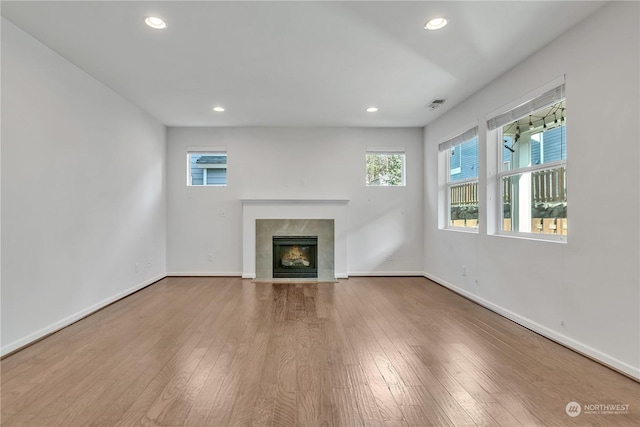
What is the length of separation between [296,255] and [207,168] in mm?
2239

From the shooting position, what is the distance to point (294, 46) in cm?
277

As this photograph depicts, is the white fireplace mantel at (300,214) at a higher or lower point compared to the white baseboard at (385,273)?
higher

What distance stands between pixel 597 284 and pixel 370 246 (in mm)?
3398

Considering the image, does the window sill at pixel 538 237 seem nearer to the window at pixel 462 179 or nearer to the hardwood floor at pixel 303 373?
the window at pixel 462 179

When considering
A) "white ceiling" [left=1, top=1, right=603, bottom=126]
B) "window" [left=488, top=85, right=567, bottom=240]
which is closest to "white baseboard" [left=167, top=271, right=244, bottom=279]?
"white ceiling" [left=1, top=1, right=603, bottom=126]

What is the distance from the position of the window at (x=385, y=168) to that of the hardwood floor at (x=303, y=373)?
2.72 m

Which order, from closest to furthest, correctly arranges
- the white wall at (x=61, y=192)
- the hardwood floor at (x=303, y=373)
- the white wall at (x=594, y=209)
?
the hardwood floor at (x=303, y=373) < the white wall at (x=594, y=209) < the white wall at (x=61, y=192)

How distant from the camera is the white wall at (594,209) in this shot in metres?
2.09

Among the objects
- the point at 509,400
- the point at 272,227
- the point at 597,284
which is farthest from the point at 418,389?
the point at 272,227

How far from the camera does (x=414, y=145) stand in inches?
219

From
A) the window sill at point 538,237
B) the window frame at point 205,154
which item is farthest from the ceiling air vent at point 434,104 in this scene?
the window frame at point 205,154

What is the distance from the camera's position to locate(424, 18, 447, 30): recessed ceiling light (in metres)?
2.40

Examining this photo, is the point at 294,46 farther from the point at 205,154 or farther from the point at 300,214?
the point at 205,154

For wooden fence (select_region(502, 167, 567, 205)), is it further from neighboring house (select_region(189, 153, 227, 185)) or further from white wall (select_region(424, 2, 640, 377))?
neighboring house (select_region(189, 153, 227, 185))
